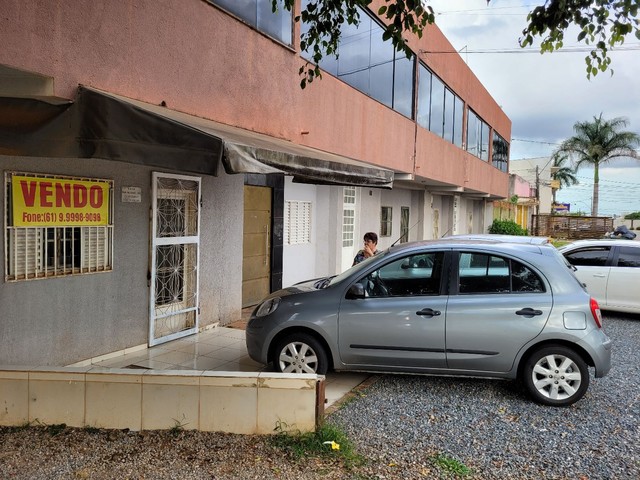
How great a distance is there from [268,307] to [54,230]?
2290 mm

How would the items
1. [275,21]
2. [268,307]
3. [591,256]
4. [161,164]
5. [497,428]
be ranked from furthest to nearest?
1. [591,256]
2. [275,21]
3. [268,307]
4. [161,164]
5. [497,428]

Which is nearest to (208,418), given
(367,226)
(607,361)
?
(607,361)

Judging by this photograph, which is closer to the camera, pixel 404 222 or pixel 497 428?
pixel 497 428

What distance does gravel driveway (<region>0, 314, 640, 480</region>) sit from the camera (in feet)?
12.0

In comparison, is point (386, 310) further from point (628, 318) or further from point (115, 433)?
point (628, 318)

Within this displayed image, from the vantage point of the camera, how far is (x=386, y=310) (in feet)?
17.2

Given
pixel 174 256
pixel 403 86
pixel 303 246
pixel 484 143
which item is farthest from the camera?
pixel 484 143

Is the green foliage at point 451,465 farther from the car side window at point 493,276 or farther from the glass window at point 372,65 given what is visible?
the glass window at point 372,65

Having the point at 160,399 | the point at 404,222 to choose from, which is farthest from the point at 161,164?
the point at 404,222

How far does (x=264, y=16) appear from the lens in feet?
26.2

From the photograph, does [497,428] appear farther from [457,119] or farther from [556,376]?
[457,119]

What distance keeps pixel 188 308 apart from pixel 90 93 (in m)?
3.35

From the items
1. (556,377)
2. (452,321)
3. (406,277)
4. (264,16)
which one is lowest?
(556,377)

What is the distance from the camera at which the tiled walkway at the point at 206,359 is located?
5.62 m
